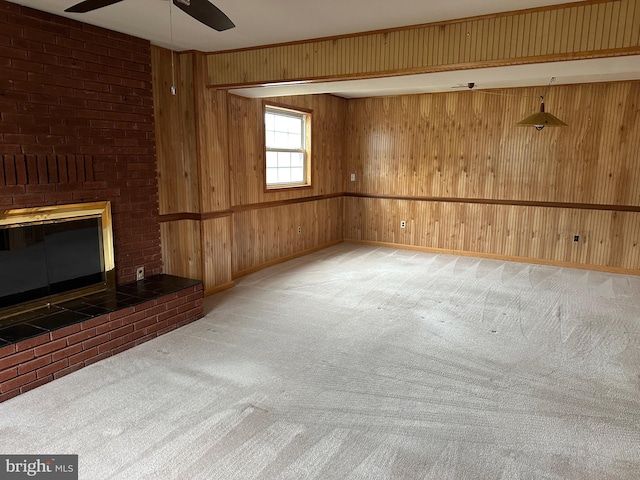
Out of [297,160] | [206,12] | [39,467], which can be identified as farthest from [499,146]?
[39,467]

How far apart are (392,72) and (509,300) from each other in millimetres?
2682

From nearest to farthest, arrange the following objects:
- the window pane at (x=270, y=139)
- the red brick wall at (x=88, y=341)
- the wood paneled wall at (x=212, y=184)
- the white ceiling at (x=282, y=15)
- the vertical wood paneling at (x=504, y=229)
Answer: the red brick wall at (x=88, y=341) → the white ceiling at (x=282, y=15) → the wood paneled wall at (x=212, y=184) → the vertical wood paneling at (x=504, y=229) → the window pane at (x=270, y=139)

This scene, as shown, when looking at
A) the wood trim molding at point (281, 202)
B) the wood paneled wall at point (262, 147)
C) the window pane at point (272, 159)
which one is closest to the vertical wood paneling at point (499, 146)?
the wood paneled wall at point (262, 147)

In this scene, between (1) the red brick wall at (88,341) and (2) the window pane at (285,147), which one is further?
(2) the window pane at (285,147)

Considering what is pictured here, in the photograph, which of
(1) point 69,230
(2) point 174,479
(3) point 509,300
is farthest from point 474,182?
(2) point 174,479

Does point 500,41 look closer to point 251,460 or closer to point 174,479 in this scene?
point 251,460

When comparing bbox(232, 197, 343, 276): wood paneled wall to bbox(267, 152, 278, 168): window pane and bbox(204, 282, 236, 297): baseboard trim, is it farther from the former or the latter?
bbox(267, 152, 278, 168): window pane

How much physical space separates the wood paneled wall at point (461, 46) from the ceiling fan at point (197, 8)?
153 cm

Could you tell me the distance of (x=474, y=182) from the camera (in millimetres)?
6660

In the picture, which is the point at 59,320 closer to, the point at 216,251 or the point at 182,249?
the point at 182,249

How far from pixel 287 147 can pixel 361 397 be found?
4.38 metres

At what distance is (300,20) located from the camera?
11.0ft

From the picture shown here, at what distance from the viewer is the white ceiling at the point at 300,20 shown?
119 inches

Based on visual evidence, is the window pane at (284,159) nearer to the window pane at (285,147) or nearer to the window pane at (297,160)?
the window pane at (285,147)
